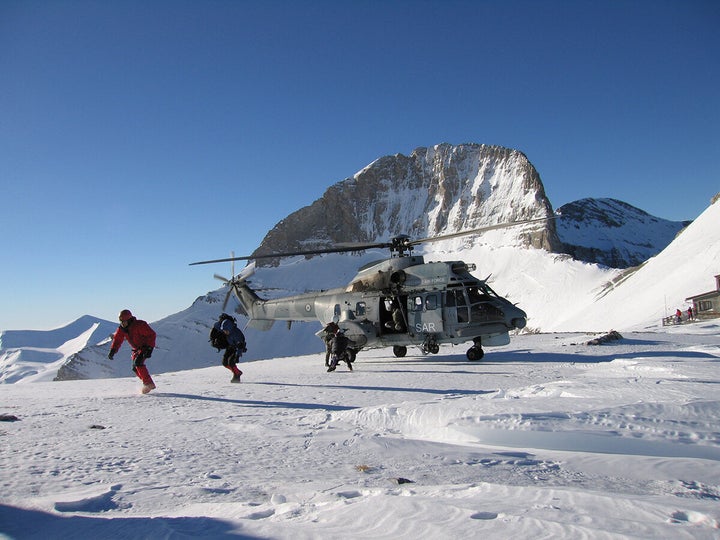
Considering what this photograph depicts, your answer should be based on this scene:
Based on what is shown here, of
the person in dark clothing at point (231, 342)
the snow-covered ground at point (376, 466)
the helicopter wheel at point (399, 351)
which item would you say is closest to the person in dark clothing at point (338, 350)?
the person in dark clothing at point (231, 342)

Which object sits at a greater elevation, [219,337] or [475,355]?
[219,337]

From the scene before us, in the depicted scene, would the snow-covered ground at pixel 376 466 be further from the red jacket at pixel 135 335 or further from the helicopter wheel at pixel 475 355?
the helicopter wheel at pixel 475 355

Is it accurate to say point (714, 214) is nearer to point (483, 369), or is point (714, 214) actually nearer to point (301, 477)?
point (483, 369)

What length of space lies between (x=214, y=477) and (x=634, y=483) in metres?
2.52

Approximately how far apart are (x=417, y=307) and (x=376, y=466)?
969 centimetres

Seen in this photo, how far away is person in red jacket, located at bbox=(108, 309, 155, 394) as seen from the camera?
7.76 metres

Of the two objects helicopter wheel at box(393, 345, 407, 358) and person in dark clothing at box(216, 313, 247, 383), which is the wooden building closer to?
helicopter wheel at box(393, 345, 407, 358)

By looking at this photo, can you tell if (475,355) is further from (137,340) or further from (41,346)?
(41,346)

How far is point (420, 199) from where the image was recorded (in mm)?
157250

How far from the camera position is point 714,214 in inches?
2381

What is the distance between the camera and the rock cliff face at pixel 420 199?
139250 mm

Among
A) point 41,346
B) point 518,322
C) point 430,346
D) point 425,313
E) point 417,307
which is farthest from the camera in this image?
point 41,346

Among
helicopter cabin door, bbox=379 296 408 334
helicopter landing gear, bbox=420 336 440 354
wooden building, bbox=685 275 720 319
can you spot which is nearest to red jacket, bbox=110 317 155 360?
helicopter cabin door, bbox=379 296 408 334

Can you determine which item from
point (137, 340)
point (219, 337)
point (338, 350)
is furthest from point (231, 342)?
point (338, 350)
